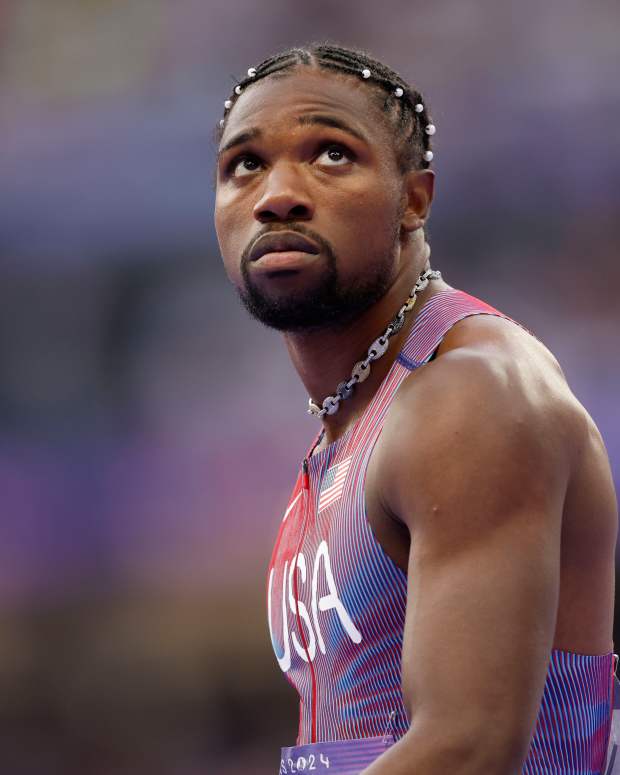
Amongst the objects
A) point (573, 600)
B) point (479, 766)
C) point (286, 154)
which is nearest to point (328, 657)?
point (573, 600)

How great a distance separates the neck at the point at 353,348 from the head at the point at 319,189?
2 centimetres

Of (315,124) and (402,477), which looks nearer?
(402,477)

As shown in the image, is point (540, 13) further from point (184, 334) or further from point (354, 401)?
point (354, 401)

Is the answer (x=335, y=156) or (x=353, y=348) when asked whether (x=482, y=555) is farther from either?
(x=335, y=156)

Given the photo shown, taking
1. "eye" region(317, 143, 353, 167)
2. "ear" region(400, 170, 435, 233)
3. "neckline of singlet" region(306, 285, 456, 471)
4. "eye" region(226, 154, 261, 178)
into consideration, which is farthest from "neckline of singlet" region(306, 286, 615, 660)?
"eye" region(226, 154, 261, 178)

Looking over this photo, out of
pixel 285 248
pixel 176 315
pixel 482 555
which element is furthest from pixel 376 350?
pixel 176 315

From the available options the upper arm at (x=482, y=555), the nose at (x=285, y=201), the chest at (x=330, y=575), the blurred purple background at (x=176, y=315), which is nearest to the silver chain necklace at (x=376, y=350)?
the chest at (x=330, y=575)

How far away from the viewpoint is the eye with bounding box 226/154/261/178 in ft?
6.78

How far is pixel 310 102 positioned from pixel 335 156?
112mm

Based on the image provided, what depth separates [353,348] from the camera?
6.80 ft

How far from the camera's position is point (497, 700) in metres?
1.35

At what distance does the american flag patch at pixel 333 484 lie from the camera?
1858 millimetres

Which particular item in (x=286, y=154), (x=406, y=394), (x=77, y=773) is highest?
(x=286, y=154)

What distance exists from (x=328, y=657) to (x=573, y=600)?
418mm
